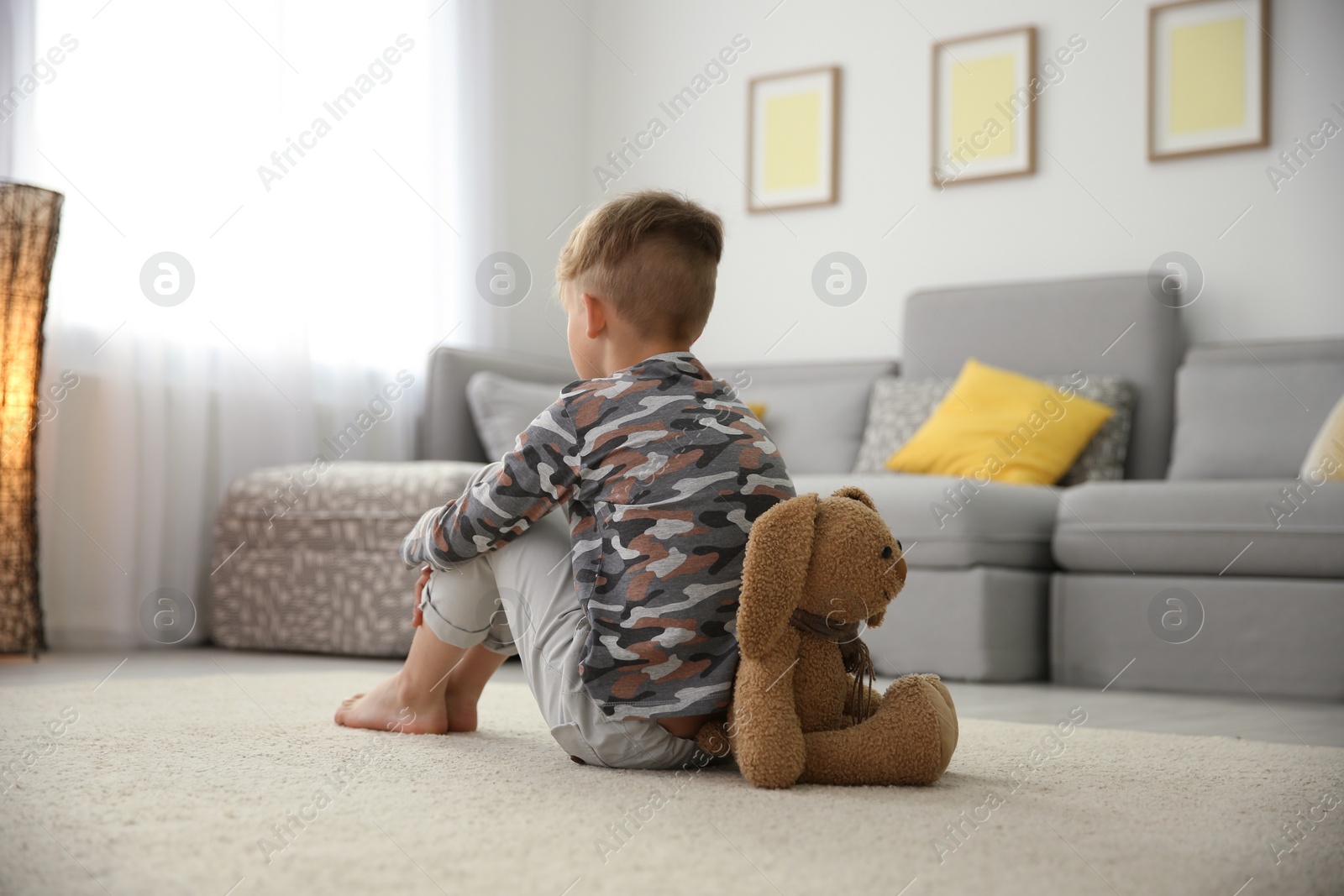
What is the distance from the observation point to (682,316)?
1.35 metres

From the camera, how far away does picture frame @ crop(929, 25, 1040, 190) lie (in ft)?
12.1

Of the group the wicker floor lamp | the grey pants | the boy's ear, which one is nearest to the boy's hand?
the grey pants

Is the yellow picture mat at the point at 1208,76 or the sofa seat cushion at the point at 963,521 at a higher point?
the yellow picture mat at the point at 1208,76

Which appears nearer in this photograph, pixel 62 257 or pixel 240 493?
pixel 62 257

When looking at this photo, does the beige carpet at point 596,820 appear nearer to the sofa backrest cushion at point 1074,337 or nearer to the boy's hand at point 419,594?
the boy's hand at point 419,594

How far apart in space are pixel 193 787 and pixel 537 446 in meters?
0.48

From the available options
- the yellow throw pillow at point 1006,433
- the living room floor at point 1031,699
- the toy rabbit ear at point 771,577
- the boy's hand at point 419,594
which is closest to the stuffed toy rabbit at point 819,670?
the toy rabbit ear at point 771,577

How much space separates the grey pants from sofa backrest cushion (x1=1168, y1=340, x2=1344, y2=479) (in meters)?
2.15

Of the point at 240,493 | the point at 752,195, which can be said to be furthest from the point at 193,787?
the point at 752,195

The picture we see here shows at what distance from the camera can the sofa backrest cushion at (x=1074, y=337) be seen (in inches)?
126

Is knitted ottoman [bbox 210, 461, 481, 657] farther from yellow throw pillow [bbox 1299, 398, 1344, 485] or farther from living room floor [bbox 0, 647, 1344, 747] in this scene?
yellow throw pillow [bbox 1299, 398, 1344, 485]

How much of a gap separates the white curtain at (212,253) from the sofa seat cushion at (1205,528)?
205 centimetres

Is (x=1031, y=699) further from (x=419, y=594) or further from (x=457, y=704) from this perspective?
(x=419, y=594)

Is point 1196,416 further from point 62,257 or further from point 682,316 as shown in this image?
point 62,257
